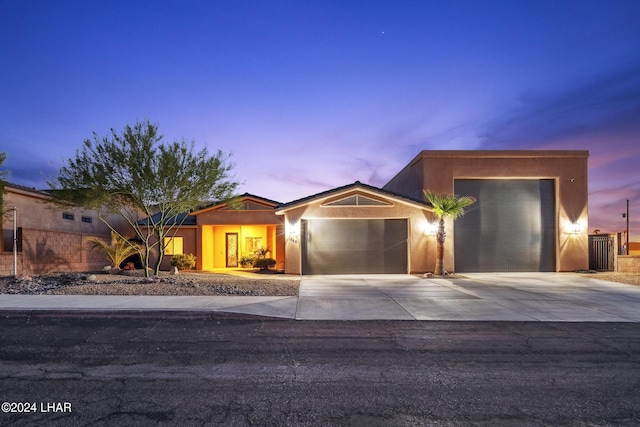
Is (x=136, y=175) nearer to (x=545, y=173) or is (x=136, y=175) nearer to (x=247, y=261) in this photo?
Answer: (x=247, y=261)

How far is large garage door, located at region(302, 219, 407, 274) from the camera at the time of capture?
1759cm

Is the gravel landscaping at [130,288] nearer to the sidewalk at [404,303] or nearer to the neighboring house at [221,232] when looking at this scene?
the sidewalk at [404,303]

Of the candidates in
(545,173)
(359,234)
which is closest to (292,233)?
(359,234)

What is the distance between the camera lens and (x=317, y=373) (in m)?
4.71

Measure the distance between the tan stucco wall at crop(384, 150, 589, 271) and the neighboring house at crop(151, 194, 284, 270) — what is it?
9.07 metres

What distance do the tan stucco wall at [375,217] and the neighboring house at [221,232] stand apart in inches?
122

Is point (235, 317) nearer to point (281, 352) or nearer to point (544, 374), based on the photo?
point (281, 352)

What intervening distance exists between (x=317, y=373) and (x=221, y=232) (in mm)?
18891

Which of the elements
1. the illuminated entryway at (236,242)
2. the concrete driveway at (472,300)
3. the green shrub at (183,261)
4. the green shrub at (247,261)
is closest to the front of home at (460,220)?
the green shrub at (183,261)

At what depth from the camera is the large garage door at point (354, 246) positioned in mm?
17594

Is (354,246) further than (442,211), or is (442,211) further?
(354,246)

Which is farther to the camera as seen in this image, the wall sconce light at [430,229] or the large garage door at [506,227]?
the large garage door at [506,227]

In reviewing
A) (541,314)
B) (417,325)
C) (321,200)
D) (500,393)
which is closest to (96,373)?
(500,393)

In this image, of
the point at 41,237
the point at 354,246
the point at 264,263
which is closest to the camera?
the point at 41,237
